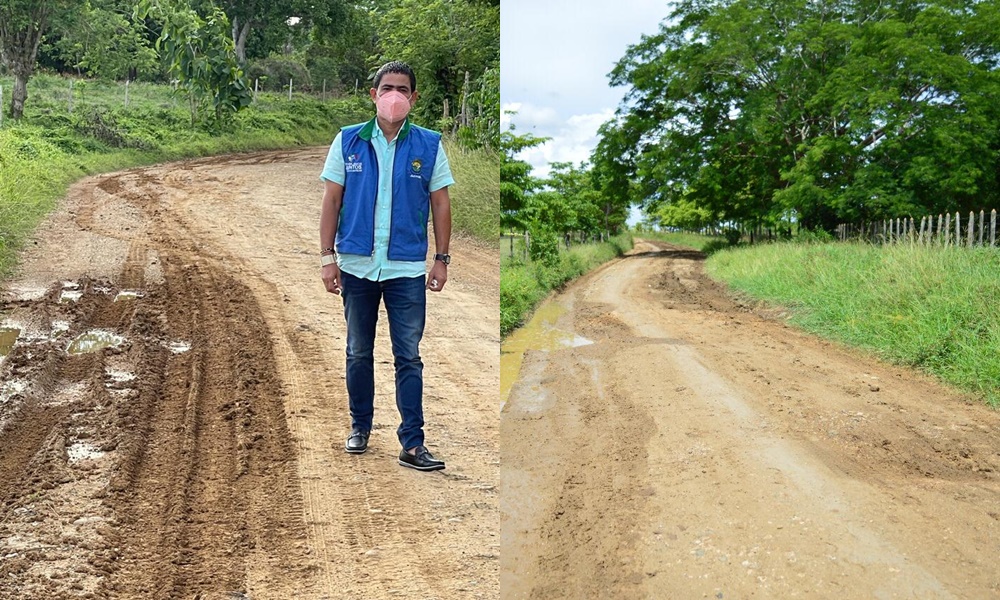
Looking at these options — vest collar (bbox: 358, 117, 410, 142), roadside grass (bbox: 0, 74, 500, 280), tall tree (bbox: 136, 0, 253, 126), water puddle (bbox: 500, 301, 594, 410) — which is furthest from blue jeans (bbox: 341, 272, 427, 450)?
tall tree (bbox: 136, 0, 253, 126)

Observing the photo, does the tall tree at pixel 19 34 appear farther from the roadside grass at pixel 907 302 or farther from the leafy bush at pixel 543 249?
the roadside grass at pixel 907 302

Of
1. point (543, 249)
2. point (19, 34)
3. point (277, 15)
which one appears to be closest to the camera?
point (543, 249)

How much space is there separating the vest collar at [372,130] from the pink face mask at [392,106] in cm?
4

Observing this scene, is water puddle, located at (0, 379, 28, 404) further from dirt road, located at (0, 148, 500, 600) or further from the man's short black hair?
the man's short black hair

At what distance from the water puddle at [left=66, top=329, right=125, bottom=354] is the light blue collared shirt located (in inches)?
79.5

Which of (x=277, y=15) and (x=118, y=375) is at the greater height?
(x=277, y=15)

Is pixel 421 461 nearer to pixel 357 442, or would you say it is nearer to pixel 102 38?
pixel 357 442

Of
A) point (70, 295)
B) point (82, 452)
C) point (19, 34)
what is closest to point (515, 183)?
point (82, 452)

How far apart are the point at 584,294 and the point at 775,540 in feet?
22.6

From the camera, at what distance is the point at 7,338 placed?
13.3 feet

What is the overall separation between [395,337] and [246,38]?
22906mm

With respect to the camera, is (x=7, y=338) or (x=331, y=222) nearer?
(x=331, y=222)

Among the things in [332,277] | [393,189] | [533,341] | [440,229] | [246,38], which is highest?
[246,38]

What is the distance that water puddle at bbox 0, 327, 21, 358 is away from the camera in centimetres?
386
